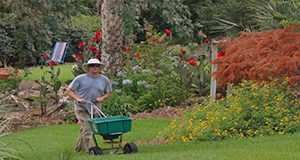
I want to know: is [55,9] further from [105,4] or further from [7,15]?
[105,4]

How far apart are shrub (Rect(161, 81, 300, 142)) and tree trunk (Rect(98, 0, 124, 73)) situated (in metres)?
5.81

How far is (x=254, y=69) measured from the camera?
519 inches

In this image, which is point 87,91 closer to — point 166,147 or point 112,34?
point 166,147

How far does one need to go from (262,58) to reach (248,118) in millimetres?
1479

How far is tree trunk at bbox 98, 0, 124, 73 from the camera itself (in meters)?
18.4

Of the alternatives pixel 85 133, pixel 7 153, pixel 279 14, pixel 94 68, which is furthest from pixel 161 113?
pixel 7 153

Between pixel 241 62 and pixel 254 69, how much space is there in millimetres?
574

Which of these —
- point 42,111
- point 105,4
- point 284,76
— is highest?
point 105,4

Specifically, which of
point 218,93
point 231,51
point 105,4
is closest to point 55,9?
point 105,4

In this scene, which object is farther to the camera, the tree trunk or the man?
the tree trunk

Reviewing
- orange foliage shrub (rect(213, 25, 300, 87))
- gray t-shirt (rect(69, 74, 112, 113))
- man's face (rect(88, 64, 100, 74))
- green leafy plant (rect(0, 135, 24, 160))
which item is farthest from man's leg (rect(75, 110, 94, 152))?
orange foliage shrub (rect(213, 25, 300, 87))

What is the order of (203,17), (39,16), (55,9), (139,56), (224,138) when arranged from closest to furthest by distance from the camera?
(224,138)
(139,56)
(39,16)
(55,9)
(203,17)

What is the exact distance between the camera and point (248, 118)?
12.3m

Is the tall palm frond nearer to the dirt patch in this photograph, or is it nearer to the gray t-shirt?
the dirt patch
